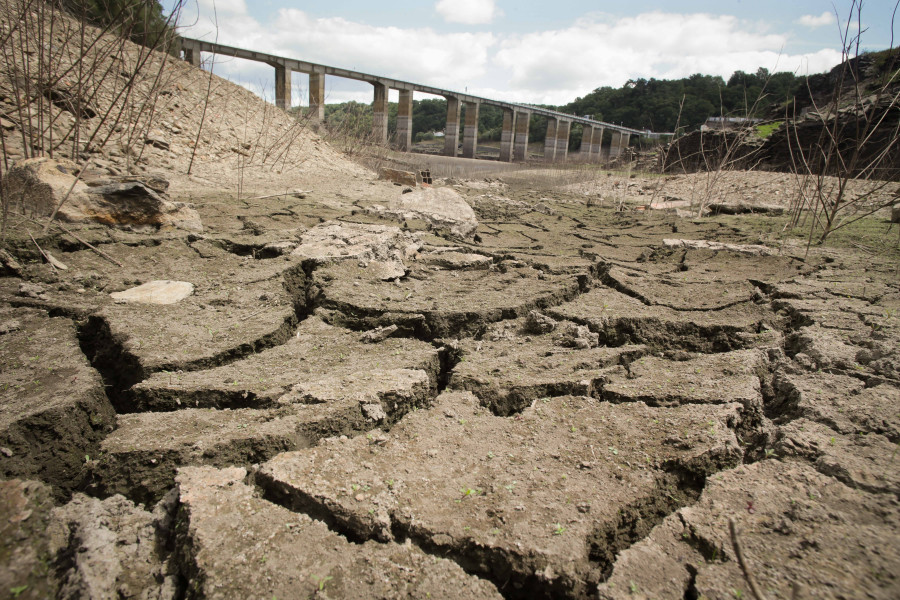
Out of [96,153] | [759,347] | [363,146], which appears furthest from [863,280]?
[363,146]

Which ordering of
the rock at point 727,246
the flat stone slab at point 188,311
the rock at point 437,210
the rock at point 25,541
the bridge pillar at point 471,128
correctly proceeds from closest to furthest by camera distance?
the rock at point 25,541 < the flat stone slab at point 188,311 < the rock at point 727,246 < the rock at point 437,210 < the bridge pillar at point 471,128

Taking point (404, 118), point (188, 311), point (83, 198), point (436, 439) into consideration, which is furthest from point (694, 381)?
point (404, 118)

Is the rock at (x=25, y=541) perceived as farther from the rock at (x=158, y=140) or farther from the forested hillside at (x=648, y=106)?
the forested hillside at (x=648, y=106)

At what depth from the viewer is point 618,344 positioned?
2.14 meters

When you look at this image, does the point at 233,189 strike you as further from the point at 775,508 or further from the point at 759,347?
the point at 775,508

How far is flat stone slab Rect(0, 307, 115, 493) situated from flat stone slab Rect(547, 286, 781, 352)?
1.84 metres

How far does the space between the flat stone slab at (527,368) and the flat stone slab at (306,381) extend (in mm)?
159

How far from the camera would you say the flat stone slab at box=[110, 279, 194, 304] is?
2273 mm

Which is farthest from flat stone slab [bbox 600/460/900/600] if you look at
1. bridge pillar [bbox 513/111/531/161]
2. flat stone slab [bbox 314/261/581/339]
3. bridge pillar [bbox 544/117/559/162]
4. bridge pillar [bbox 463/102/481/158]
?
bridge pillar [bbox 544/117/559/162]

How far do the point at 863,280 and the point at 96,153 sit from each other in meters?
7.80

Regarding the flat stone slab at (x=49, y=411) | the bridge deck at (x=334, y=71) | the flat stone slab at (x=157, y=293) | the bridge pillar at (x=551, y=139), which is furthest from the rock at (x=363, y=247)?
the bridge pillar at (x=551, y=139)

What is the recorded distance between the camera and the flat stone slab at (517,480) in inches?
39.3

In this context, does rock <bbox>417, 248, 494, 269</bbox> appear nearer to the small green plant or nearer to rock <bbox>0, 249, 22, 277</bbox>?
rock <bbox>0, 249, 22, 277</bbox>

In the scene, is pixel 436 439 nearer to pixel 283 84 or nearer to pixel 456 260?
pixel 456 260
